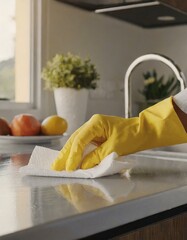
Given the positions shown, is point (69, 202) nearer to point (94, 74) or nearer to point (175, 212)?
point (175, 212)

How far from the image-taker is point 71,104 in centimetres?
171

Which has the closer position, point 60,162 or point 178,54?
point 60,162

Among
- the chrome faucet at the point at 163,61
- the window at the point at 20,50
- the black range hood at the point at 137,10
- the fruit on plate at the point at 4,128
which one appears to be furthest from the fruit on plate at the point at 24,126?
the black range hood at the point at 137,10

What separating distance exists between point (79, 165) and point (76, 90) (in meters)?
0.96

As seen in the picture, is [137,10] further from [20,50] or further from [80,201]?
[80,201]

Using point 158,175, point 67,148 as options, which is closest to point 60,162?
point 67,148

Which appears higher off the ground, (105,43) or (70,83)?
(105,43)

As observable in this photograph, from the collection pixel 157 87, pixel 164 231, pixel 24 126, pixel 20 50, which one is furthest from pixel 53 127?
pixel 157 87

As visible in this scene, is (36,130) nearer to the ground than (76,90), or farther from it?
nearer to the ground

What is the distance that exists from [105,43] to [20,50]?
1.51 feet

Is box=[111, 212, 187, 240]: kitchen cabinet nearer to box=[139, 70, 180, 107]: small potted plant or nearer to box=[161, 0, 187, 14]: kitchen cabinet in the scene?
box=[161, 0, 187, 14]: kitchen cabinet

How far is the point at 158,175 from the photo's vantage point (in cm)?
74

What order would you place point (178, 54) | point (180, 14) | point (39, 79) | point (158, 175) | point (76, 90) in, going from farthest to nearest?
1. point (178, 54)
2. point (180, 14)
3. point (39, 79)
4. point (76, 90)
5. point (158, 175)

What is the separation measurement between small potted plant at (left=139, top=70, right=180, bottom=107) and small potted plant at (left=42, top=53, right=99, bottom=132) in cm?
55
